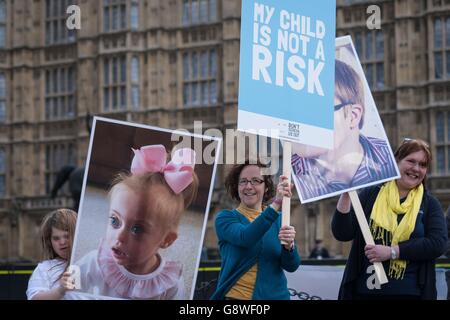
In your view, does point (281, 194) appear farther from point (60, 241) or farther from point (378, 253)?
point (60, 241)

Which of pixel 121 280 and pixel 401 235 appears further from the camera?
pixel 401 235


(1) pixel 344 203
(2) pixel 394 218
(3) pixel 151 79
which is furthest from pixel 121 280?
(3) pixel 151 79

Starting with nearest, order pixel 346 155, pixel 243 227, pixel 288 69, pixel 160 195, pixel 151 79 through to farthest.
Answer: pixel 243 227 → pixel 160 195 → pixel 288 69 → pixel 346 155 → pixel 151 79

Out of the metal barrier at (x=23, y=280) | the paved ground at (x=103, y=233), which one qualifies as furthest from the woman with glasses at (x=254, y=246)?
the metal barrier at (x=23, y=280)

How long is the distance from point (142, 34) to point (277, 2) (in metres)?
22.8

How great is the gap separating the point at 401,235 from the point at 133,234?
54.4 inches

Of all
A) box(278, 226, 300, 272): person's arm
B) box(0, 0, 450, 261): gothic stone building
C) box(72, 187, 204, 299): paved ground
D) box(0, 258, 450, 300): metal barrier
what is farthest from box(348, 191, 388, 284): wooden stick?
box(0, 0, 450, 261): gothic stone building

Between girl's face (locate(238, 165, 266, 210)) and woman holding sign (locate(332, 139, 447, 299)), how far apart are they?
0.49 metres

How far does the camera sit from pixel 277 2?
4766mm

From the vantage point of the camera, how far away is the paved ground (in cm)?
456

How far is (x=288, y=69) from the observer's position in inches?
187

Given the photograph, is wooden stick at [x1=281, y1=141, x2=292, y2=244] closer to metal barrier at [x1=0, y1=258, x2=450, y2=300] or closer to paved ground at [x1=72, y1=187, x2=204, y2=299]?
paved ground at [x1=72, y1=187, x2=204, y2=299]

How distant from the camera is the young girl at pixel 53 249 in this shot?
4.69 metres
